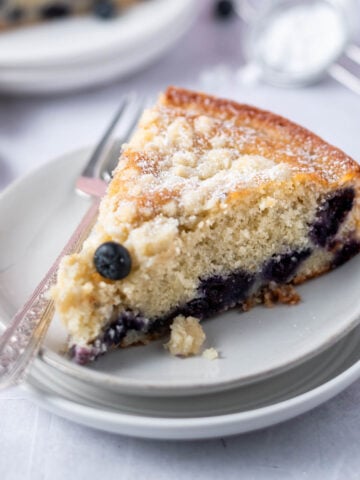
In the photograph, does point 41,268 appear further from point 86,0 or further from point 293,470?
point 86,0

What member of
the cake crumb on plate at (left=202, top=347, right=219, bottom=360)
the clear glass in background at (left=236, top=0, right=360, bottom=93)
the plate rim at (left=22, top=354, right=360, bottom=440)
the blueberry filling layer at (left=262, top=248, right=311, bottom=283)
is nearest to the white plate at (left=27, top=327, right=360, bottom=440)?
the plate rim at (left=22, top=354, right=360, bottom=440)

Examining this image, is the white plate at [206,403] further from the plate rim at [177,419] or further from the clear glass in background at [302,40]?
the clear glass in background at [302,40]

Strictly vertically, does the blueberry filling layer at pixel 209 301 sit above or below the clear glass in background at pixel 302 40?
below

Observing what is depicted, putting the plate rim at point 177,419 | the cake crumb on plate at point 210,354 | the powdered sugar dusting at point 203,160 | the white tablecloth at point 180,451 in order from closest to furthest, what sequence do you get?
the plate rim at point 177,419 → the white tablecloth at point 180,451 → the cake crumb on plate at point 210,354 → the powdered sugar dusting at point 203,160

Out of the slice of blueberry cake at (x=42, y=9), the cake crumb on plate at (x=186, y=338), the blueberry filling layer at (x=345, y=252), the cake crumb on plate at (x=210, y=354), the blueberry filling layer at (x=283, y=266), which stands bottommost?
the slice of blueberry cake at (x=42, y=9)

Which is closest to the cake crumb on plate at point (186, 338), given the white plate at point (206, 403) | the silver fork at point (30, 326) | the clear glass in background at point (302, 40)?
the white plate at point (206, 403)

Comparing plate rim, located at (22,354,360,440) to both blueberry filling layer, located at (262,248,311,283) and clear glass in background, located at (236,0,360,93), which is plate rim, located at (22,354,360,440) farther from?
clear glass in background, located at (236,0,360,93)

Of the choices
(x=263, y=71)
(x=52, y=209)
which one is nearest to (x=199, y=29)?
(x=263, y=71)
